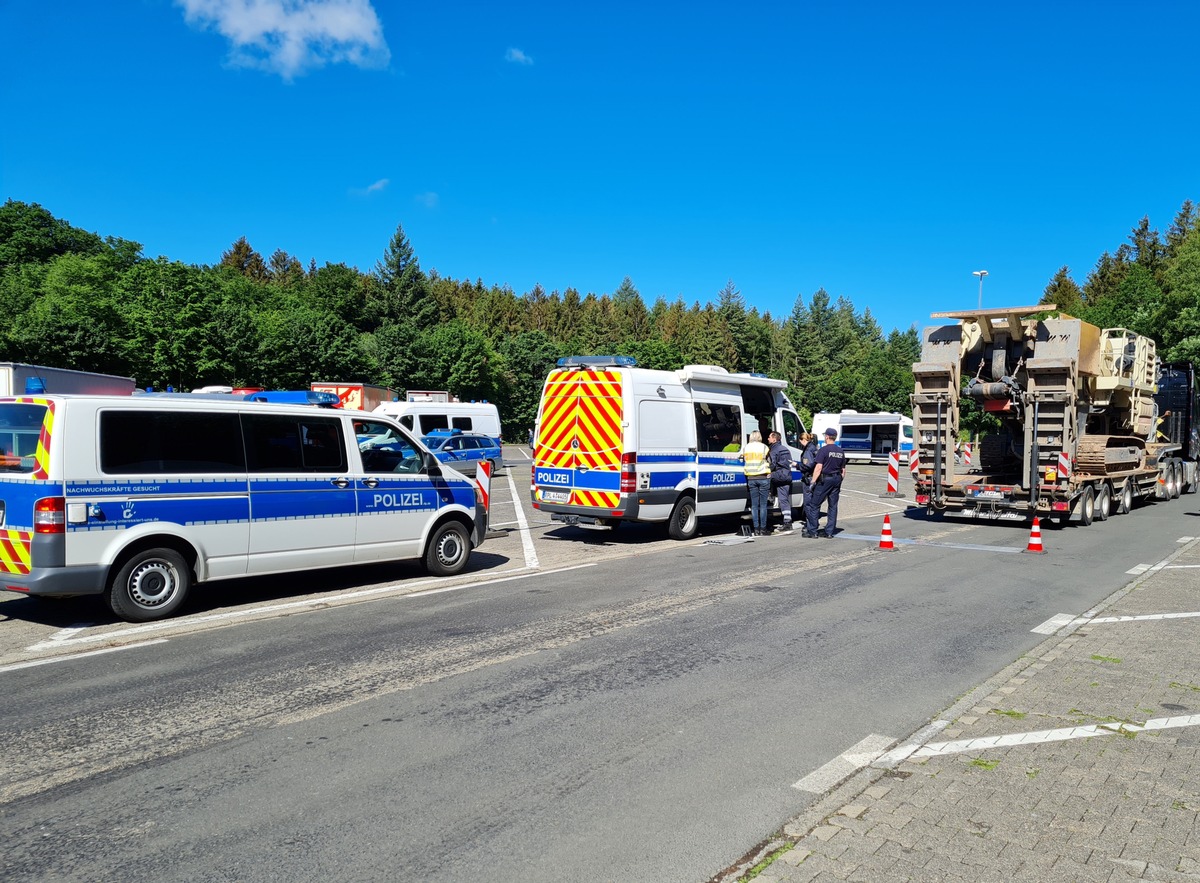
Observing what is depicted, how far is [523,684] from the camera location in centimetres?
593

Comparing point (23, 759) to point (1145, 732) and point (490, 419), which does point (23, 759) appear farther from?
point (490, 419)

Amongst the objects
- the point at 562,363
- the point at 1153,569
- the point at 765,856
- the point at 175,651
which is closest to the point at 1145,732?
the point at 765,856

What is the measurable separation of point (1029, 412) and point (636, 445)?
8.07 meters

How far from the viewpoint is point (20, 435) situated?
754 cm

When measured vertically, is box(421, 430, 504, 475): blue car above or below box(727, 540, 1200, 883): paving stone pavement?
above

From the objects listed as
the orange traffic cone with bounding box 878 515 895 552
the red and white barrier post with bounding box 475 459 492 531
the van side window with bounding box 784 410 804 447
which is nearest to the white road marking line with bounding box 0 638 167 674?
the red and white barrier post with bounding box 475 459 492 531

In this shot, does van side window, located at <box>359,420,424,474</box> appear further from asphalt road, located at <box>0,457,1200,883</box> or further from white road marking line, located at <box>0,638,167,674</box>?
white road marking line, located at <box>0,638,167,674</box>

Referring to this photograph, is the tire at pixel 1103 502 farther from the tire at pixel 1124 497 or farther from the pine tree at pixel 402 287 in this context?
the pine tree at pixel 402 287

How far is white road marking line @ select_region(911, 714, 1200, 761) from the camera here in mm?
4785

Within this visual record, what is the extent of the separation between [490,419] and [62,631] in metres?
23.3

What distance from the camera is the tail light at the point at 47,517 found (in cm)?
735

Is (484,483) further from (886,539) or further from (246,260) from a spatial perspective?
(246,260)

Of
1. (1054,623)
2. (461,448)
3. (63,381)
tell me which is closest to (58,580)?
(63,381)

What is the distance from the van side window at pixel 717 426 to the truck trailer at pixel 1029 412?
14.5ft
